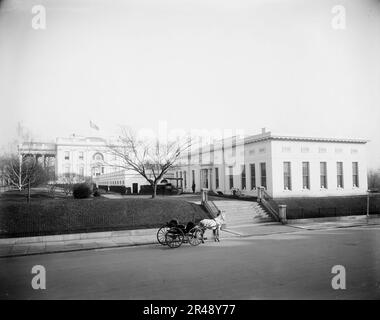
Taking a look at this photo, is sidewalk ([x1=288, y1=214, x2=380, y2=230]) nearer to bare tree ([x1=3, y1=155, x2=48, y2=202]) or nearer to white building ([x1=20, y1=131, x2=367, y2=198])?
white building ([x1=20, y1=131, x2=367, y2=198])

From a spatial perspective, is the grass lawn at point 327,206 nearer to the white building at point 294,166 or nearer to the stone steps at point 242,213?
the white building at point 294,166

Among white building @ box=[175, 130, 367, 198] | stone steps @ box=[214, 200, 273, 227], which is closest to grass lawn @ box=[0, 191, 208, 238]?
stone steps @ box=[214, 200, 273, 227]

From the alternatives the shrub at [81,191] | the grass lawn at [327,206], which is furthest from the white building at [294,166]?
the shrub at [81,191]

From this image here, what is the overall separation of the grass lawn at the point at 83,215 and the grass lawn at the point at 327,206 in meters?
8.86

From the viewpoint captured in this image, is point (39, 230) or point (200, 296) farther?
point (39, 230)

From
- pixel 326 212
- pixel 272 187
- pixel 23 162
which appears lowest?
pixel 326 212

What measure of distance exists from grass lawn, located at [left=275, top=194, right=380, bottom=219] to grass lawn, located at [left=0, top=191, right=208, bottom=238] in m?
8.86

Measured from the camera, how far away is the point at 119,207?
18438 millimetres

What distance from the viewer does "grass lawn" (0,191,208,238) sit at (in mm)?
15641

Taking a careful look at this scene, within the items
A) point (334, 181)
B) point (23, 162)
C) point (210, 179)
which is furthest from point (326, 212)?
point (23, 162)

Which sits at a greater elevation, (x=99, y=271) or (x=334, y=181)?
(x=334, y=181)

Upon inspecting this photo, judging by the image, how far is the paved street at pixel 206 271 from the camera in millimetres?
7199
